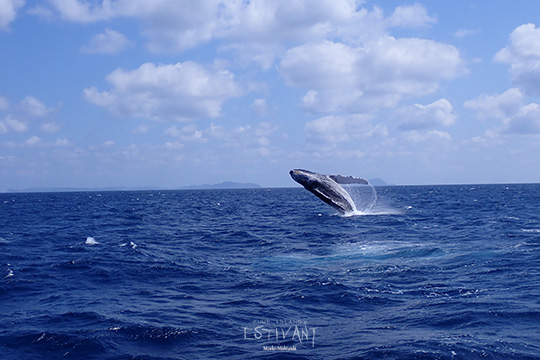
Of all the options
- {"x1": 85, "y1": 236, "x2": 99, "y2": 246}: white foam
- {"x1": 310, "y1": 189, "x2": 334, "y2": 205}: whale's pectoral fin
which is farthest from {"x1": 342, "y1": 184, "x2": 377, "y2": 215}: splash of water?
{"x1": 85, "y1": 236, "x2": 99, "y2": 246}: white foam

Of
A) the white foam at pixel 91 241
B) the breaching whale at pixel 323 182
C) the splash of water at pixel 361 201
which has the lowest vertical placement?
the white foam at pixel 91 241

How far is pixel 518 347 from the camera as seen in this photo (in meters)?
9.99

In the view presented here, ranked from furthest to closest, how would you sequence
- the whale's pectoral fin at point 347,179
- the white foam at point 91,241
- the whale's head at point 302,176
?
the white foam at point 91,241 < the whale's pectoral fin at point 347,179 < the whale's head at point 302,176

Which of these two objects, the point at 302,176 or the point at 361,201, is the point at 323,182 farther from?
the point at 361,201

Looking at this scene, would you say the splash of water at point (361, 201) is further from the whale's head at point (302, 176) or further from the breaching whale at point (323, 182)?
the whale's head at point (302, 176)

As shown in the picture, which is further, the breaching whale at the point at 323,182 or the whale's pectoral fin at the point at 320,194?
the whale's pectoral fin at the point at 320,194

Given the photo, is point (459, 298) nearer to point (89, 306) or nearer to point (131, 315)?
point (131, 315)

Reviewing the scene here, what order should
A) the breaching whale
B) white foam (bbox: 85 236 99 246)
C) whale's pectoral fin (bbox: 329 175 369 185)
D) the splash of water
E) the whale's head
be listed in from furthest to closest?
the splash of water → white foam (bbox: 85 236 99 246) → whale's pectoral fin (bbox: 329 175 369 185) → the breaching whale → the whale's head

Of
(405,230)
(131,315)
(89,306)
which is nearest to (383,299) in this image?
(131,315)

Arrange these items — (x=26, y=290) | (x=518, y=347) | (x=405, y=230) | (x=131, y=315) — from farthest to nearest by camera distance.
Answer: (x=405, y=230), (x=26, y=290), (x=131, y=315), (x=518, y=347)

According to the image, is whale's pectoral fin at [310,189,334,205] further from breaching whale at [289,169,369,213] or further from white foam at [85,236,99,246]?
white foam at [85,236,99,246]

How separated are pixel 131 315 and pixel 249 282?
4880 mm

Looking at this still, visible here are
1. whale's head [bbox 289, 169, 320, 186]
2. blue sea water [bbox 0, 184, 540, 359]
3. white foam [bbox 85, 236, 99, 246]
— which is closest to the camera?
blue sea water [bbox 0, 184, 540, 359]

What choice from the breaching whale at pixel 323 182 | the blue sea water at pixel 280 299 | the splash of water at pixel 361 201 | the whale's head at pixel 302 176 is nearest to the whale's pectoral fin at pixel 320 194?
the breaching whale at pixel 323 182
